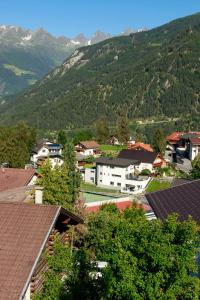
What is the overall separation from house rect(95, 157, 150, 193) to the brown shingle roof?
225 feet

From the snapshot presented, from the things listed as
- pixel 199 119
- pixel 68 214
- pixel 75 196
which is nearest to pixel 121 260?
pixel 68 214

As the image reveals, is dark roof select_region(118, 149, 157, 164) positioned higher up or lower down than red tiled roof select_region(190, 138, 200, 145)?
lower down

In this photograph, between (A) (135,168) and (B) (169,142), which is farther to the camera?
(B) (169,142)

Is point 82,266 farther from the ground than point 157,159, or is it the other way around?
point 82,266

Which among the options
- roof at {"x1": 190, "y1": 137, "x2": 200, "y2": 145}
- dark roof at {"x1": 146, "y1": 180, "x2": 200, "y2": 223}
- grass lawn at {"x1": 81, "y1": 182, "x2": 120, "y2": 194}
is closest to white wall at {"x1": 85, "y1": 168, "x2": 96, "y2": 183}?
grass lawn at {"x1": 81, "y1": 182, "x2": 120, "y2": 194}

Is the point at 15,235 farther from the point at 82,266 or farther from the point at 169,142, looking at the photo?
the point at 169,142

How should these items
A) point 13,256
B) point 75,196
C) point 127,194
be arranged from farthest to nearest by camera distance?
point 127,194 < point 75,196 < point 13,256

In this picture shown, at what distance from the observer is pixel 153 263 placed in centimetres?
1339

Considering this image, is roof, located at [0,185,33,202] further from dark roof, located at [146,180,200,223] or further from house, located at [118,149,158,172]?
house, located at [118,149,158,172]

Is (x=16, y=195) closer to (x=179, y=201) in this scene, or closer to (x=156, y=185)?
(x=179, y=201)

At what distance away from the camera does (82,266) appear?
15578 millimetres

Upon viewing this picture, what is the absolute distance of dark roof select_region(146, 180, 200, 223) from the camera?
69.9 feet

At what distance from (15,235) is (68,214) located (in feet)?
11.4

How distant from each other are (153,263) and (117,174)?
75333 millimetres
